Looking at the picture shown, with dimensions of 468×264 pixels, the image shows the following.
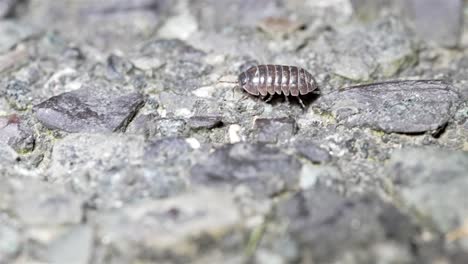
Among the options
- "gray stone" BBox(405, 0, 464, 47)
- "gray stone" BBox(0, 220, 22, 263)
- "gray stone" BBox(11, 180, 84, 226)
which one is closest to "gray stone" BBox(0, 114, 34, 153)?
"gray stone" BBox(11, 180, 84, 226)

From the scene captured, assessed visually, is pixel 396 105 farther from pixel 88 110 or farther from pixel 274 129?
pixel 88 110

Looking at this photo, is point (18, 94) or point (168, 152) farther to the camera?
point (18, 94)

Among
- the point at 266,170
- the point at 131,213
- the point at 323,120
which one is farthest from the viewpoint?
the point at 323,120

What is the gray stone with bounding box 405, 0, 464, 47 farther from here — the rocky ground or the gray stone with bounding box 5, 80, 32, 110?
the gray stone with bounding box 5, 80, 32, 110

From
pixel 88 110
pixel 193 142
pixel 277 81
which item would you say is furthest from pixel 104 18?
pixel 193 142

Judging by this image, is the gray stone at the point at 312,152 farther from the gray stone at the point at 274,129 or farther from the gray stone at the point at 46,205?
the gray stone at the point at 46,205

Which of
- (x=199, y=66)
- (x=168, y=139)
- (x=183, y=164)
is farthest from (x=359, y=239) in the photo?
(x=199, y=66)

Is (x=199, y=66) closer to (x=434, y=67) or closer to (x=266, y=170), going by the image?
(x=266, y=170)
